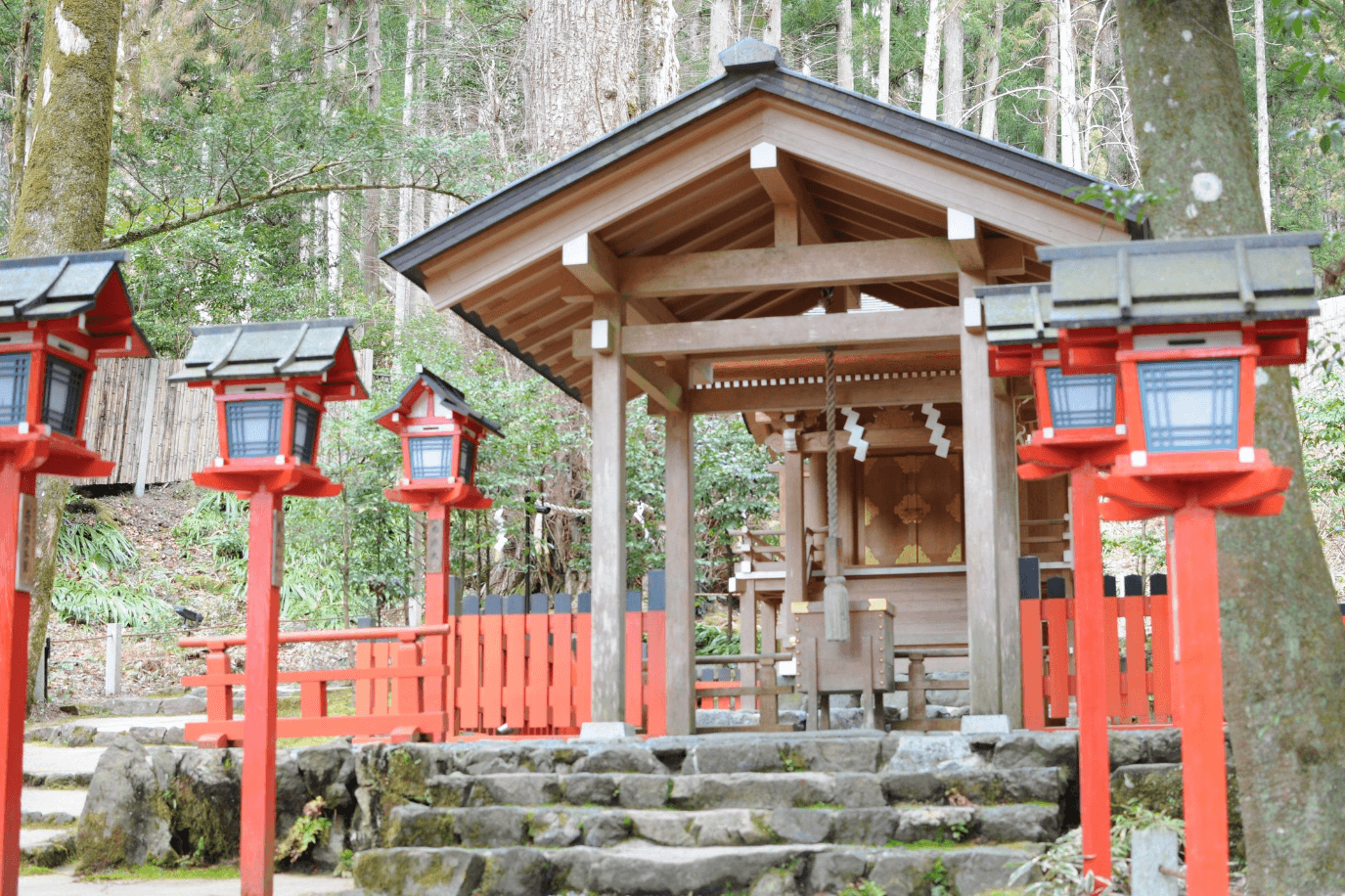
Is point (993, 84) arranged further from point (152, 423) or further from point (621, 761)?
point (621, 761)

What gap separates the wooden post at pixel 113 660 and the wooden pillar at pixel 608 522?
30.2 feet

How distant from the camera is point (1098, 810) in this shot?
540 cm

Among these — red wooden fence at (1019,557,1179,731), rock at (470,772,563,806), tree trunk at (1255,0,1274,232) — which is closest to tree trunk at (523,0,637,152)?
red wooden fence at (1019,557,1179,731)

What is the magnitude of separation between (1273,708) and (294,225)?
71.8ft

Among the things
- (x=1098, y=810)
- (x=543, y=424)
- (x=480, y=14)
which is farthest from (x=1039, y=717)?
(x=480, y=14)

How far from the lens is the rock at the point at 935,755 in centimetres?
677

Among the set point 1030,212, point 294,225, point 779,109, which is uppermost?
point 294,225

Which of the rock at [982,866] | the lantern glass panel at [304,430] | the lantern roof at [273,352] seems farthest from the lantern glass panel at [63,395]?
the rock at [982,866]

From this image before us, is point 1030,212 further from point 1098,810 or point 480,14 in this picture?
point 480,14

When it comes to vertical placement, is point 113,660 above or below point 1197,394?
below

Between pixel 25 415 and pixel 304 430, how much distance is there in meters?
1.41

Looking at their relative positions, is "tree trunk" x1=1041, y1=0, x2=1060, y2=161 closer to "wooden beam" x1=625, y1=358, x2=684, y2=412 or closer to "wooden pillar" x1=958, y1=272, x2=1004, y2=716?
"wooden beam" x1=625, y1=358, x2=684, y2=412

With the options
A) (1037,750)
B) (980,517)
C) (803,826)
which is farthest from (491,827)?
(980,517)

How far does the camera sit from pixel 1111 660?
326 inches
